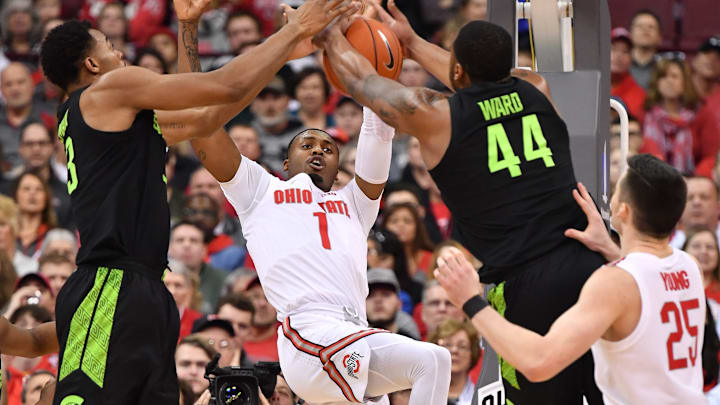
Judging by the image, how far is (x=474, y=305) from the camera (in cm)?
462

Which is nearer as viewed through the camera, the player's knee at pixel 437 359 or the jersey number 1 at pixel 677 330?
the jersey number 1 at pixel 677 330

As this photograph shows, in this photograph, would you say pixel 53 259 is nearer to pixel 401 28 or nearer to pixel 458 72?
pixel 401 28

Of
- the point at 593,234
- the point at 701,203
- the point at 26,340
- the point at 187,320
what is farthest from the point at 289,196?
the point at 701,203

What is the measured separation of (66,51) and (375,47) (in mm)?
1710

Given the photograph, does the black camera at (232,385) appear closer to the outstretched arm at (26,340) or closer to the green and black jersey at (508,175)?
the outstretched arm at (26,340)

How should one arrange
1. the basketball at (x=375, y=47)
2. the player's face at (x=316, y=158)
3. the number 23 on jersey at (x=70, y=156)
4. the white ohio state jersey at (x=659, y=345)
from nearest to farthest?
1. the white ohio state jersey at (x=659, y=345)
2. the number 23 on jersey at (x=70, y=156)
3. the basketball at (x=375, y=47)
4. the player's face at (x=316, y=158)

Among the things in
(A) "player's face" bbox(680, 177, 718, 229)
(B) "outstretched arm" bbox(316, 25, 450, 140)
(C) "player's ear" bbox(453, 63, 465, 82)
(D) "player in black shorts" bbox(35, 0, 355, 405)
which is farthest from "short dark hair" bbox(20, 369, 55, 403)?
(A) "player's face" bbox(680, 177, 718, 229)

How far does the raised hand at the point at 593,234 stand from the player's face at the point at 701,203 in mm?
5462

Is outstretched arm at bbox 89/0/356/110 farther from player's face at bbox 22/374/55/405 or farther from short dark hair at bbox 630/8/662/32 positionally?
short dark hair at bbox 630/8/662/32

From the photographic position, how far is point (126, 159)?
535cm

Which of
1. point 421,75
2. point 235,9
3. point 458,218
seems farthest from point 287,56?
point 235,9

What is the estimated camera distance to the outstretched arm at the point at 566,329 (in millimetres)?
4402

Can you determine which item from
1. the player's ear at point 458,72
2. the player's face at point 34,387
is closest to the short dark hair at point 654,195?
the player's ear at point 458,72

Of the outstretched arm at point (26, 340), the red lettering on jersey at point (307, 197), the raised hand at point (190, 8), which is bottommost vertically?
the outstretched arm at point (26, 340)
